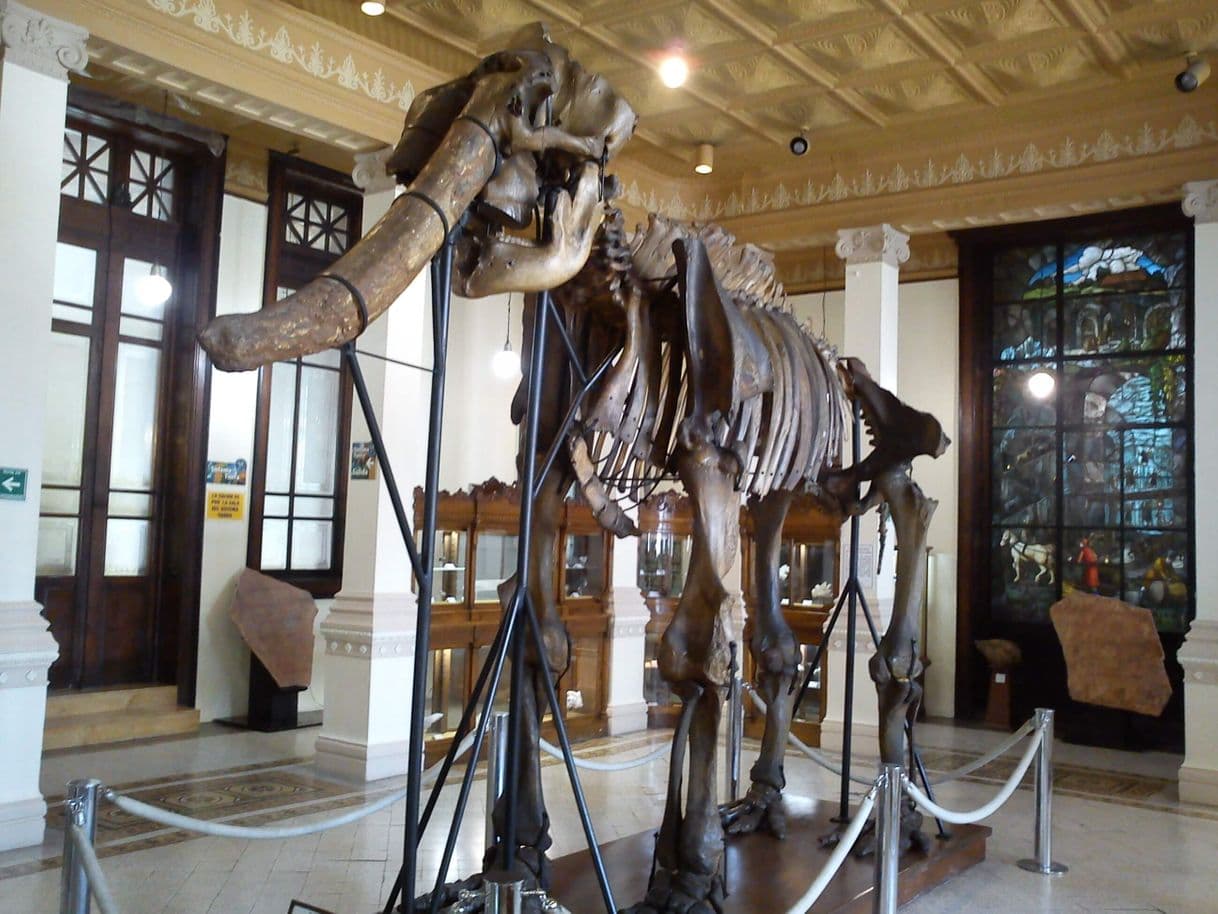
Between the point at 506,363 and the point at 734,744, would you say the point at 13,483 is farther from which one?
the point at 506,363

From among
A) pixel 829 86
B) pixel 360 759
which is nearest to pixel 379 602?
pixel 360 759

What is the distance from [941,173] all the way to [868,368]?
153cm

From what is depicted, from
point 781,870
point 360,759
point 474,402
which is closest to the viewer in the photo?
point 781,870

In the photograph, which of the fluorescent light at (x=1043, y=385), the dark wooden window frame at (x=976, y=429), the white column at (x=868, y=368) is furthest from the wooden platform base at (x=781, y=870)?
the fluorescent light at (x=1043, y=385)

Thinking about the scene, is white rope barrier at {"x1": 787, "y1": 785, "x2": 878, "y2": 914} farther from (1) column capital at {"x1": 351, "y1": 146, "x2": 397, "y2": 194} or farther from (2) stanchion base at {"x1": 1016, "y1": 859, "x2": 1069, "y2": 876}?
(1) column capital at {"x1": 351, "y1": 146, "x2": 397, "y2": 194}

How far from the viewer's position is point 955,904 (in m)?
4.53

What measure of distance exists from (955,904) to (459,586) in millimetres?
4028

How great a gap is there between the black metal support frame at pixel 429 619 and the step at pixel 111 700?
18.8ft

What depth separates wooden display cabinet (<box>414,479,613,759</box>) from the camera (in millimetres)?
7363

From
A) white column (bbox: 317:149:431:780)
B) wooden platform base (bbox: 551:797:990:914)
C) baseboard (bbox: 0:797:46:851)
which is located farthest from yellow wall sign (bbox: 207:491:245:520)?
wooden platform base (bbox: 551:797:990:914)

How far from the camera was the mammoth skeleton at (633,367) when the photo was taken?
7.98 feet

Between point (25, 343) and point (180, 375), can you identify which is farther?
point (180, 375)

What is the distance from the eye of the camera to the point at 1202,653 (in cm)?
691

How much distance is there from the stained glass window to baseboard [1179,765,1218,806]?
8.30 ft
